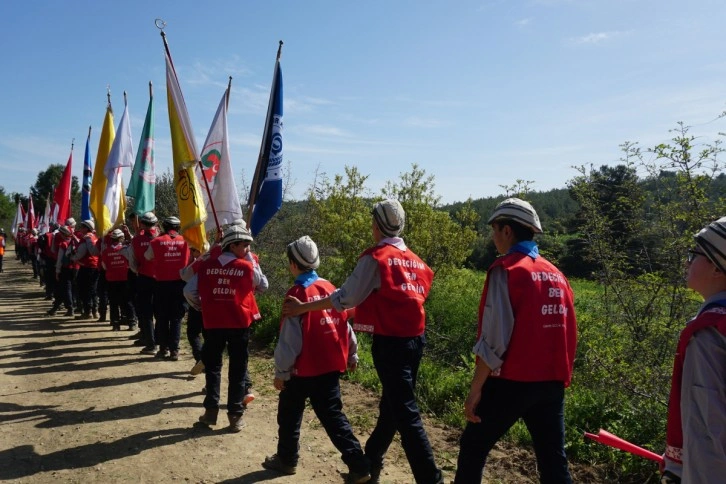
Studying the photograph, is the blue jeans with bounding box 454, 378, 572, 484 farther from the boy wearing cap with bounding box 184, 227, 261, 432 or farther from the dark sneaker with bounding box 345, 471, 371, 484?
the boy wearing cap with bounding box 184, 227, 261, 432

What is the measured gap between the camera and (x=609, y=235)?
6.02 metres

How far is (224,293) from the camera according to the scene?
548 centimetres

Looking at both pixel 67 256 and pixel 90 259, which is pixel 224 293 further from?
pixel 67 256

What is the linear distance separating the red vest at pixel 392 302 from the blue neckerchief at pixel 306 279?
1.75 feet

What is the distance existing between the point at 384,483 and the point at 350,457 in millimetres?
484

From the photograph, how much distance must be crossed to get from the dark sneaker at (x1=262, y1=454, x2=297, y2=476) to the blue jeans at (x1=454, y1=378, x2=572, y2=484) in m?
1.93

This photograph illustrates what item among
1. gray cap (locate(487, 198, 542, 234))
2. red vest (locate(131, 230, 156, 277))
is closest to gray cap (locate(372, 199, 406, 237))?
gray cap (locate(487, 198, 542, 234))

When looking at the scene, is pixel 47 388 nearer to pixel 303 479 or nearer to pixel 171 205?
pixel 303 479

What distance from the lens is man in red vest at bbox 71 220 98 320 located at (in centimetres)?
1172

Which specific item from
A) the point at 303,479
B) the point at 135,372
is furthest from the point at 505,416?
the point at 135,372

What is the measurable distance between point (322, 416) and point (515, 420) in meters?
1.79

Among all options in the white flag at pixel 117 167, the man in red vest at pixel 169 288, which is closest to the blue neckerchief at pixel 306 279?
the man in red vest at pixel 169 288

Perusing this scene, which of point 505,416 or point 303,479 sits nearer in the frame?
point 505,416

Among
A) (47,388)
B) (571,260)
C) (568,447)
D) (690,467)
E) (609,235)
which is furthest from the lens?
(571,260)
